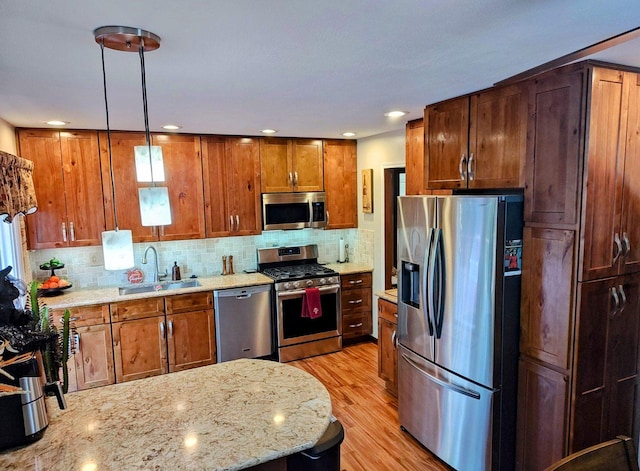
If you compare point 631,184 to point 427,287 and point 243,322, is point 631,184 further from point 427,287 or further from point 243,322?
point 243,322

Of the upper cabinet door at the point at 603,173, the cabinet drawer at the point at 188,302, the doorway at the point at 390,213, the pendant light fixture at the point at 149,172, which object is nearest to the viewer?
the pendant light fixture at the point at 149,172

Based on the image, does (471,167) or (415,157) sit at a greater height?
(415,157)

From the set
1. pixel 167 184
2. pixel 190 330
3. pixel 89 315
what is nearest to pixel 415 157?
pixel 167 184

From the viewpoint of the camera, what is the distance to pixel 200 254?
179 inches

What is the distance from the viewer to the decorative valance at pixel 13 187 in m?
2.06

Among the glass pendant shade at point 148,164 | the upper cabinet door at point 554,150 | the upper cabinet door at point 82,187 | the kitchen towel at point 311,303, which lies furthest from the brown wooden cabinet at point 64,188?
the upper cabinet door at point 554,150

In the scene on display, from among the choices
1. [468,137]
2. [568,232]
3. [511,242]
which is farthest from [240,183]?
[568,232]

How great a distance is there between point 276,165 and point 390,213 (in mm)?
1373

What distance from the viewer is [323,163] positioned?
4.78 meters

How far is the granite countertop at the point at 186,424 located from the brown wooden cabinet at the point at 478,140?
5.38 ft

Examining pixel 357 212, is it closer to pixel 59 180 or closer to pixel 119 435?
pixel 59 180

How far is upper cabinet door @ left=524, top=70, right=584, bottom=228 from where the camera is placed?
6.66 ft

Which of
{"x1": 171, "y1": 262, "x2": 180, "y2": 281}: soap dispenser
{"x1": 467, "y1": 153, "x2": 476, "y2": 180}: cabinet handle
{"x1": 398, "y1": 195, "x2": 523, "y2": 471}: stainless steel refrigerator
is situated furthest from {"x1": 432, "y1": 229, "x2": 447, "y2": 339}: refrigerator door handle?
{"x1": 171, "y1": 262, "x2": 180, "y2": 281}: soap dispenser

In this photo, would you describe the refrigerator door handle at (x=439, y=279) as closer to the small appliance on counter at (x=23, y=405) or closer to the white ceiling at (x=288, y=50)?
the white ceiling at (x=288, y=50)
